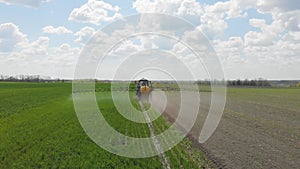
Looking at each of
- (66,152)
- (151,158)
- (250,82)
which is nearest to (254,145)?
(151,158)

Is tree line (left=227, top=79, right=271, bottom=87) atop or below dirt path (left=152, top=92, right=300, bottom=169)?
atop

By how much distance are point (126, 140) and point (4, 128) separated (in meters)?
6.92

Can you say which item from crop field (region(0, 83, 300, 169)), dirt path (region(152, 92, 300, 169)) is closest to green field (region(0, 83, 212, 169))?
crop field (region(0, 83, 300, 169))

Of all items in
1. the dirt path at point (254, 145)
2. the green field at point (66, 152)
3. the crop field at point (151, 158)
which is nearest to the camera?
the green field at point (66, 152)

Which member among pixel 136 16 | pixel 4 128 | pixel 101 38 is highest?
pixel 136 16

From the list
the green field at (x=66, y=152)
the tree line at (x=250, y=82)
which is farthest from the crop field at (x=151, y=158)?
the tree line at (x=250, y=82)

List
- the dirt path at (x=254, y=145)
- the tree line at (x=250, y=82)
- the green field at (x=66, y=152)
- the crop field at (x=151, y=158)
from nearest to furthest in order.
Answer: the green field at (x=66, y=152), the crop field at (x=151, y=158), the dirt path at (x=254, y=145), the tree line at (x=250, y=82)

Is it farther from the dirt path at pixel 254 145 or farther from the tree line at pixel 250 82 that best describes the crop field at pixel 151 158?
the tree line at pixel 250 82

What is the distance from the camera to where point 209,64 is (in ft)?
40.1

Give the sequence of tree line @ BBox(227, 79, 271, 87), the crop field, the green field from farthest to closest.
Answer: tree line @ BBox(227, 79, 271, 87), the crop field, the green field

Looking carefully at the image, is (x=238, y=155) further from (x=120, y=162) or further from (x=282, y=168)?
(x=120, y=162)

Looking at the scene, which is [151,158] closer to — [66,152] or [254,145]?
[66,152]

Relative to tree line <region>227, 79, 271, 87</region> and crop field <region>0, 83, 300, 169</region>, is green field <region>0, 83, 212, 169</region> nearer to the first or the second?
crop field <region>0, 83, 300, 169</region>

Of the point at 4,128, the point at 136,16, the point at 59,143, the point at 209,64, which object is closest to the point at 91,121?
the point at 4,128
